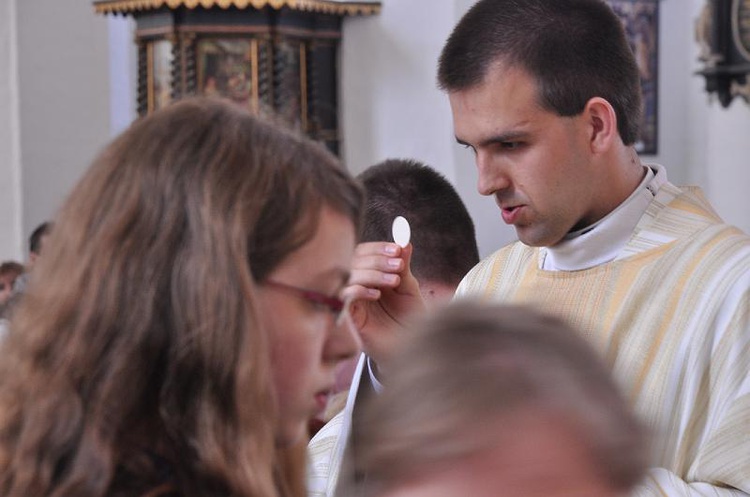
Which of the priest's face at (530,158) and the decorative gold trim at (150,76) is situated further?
the decorative gold trim at (150,76)

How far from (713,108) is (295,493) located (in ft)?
27.9

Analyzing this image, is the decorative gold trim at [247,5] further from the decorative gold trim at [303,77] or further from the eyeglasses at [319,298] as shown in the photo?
the eyeglasses at [319,298]

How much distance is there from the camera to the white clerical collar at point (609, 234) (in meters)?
2.54

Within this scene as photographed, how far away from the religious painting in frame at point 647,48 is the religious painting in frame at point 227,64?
8.97ft

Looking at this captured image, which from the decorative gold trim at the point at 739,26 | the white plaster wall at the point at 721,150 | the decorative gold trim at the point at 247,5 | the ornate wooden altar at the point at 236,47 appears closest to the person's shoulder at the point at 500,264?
the decorative gold trim at the point at 739,26

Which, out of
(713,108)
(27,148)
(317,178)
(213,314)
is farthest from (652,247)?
(27,148)

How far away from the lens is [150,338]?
57.7 inches

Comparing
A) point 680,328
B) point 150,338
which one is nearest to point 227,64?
point 680,328

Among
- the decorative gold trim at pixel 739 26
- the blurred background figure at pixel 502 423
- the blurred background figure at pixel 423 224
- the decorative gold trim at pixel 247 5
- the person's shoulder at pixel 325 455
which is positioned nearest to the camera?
the blurred background figure at pixel 502 423

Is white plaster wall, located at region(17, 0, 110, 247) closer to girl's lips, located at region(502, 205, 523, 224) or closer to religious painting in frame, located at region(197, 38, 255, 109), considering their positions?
religious painting in frame, located at region(197, 38, 255, 109)

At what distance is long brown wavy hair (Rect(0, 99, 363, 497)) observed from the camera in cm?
144

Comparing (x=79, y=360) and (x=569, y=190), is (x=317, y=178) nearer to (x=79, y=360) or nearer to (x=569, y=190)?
(x=79, y=360)

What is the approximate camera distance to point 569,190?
2.49m

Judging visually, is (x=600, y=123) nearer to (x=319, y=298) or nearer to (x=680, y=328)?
(x=680, y=328)
